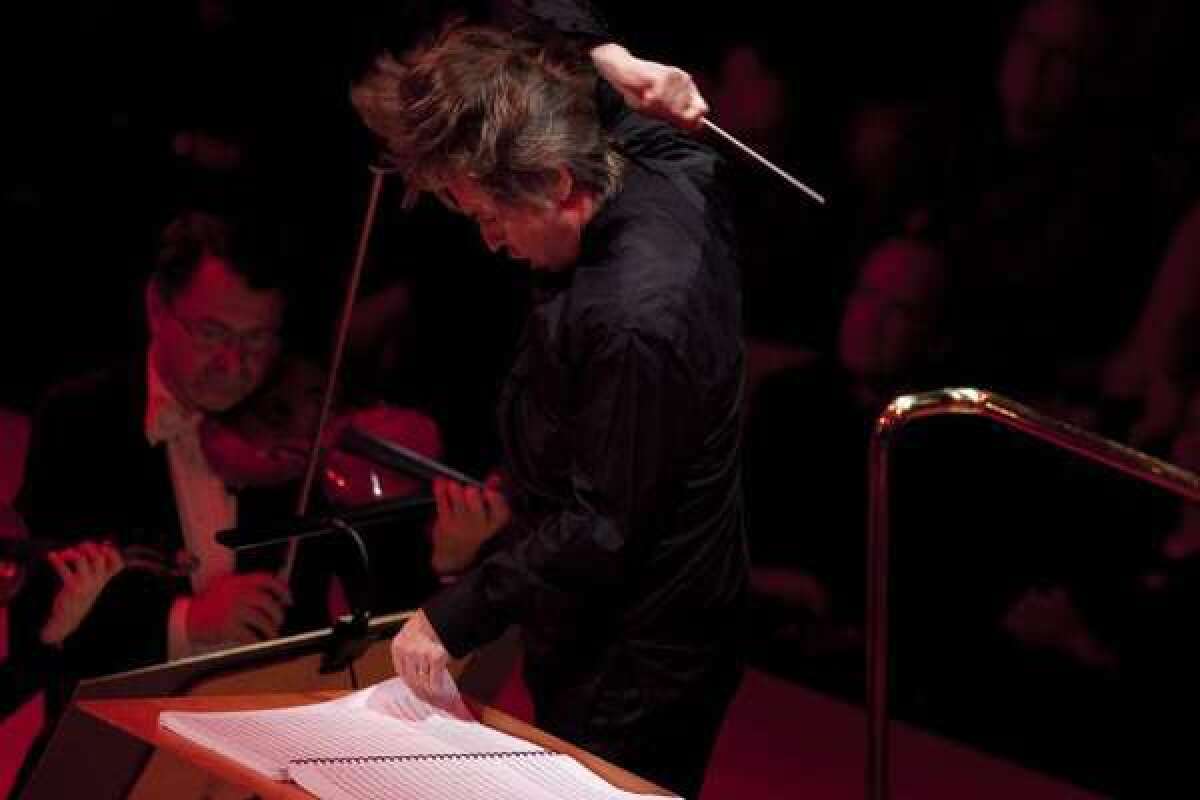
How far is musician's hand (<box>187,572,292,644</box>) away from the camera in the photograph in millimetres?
3053

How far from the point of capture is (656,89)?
2143 mm

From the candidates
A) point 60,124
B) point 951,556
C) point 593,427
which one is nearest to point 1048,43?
point 951,556

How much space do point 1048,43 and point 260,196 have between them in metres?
2.03

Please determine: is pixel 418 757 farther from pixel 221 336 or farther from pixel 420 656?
pixel 221 336

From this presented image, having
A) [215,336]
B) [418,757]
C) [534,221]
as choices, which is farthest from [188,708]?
[215,336]

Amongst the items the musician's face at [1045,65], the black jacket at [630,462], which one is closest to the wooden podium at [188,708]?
the black jacket at [630,462]

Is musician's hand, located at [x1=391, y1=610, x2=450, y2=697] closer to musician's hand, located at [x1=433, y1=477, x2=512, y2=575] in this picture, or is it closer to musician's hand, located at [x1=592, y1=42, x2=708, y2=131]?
musician's hand, located at [x1=592, y1=42, x2=708, y2=131]

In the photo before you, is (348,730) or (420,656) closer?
(348,730)

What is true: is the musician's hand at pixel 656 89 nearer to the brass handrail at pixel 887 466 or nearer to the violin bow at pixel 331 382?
the brass handrail at pixel 887 466

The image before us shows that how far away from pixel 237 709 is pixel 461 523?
1.19 metres

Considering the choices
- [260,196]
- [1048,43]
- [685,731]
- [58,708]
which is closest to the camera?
[685,731]

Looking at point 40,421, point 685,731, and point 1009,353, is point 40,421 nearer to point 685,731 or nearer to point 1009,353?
point 685,731

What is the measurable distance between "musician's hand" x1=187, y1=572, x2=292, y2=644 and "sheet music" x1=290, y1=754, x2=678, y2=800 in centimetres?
119

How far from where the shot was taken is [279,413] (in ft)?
10.9
